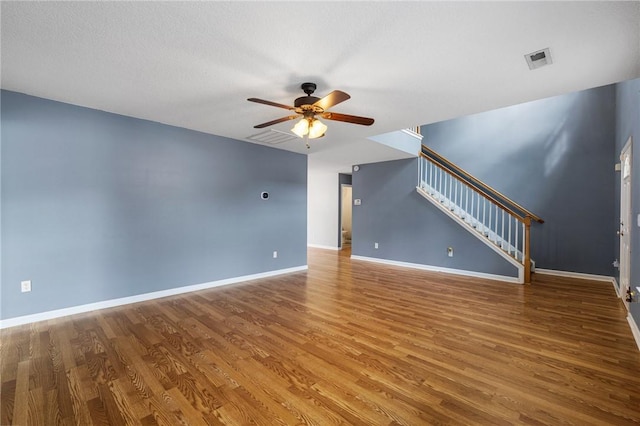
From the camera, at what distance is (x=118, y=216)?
3455mm

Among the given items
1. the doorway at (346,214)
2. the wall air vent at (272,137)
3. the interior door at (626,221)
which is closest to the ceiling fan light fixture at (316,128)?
the wall air vent at (272,137)

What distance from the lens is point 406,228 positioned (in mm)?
6035

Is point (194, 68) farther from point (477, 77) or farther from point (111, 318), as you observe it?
point (111, 318)

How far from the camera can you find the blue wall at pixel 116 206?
2869mm

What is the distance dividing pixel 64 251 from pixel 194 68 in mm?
2621

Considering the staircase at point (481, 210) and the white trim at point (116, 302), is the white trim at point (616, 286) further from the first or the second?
the white trim at point (116, 302)

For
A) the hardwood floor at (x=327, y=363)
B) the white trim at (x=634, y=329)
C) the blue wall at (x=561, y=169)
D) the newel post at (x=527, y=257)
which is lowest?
the hardwood floor at (x=327, y=363)

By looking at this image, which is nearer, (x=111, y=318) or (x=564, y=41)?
(x=564, y=41)

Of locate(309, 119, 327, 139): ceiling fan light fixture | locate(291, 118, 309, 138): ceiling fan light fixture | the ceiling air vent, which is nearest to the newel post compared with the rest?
the ceiling air vent

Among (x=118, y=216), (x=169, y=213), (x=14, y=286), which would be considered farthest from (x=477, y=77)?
(x=14, y=286)

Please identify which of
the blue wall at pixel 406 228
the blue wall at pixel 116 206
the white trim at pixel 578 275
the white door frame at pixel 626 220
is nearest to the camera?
the blue wall at pixel 116 206

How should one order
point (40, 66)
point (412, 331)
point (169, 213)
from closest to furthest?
point (40, 66) < point (412, 331) < point (169, 213)

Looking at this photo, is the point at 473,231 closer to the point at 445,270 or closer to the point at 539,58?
the point at 445,270

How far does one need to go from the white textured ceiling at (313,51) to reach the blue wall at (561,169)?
3235 millimetres
